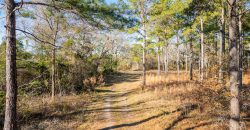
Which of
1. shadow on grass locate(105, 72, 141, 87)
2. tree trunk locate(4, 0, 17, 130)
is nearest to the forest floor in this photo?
tree trunk locate(4, 0, 17, 130)

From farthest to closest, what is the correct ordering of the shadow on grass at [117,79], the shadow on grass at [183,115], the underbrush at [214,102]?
the shadow on grass at [117,79] < the shadow on grass at [183,115] < the underbrush at [214,102]

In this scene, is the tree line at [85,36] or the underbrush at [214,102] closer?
the tree line at [85,36]

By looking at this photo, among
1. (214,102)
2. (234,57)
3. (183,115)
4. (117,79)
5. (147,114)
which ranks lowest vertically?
(147,114)

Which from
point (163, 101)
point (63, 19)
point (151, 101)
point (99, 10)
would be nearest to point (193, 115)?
point (163, 101)

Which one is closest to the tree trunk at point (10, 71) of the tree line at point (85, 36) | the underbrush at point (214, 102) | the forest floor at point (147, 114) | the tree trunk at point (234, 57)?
the tree line at point (85, 36)

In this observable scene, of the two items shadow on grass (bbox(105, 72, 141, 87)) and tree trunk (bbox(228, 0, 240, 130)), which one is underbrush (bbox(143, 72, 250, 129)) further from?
shadow on grass (bbox(105, 72, 141, 87))

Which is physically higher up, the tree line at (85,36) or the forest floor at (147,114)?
the tree line at (85,36)

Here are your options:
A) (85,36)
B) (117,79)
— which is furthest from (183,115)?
(117,79)

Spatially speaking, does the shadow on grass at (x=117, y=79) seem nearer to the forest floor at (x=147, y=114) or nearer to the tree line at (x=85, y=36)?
the tree line at (x=85, y=36)

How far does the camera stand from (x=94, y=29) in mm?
8352

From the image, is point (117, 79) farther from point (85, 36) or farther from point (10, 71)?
point (10, 71)

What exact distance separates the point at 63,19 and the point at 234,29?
5.61 m


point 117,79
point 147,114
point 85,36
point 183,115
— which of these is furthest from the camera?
point 117,79

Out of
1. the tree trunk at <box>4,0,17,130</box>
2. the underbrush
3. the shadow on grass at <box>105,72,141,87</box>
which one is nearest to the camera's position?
the tree trunk at <box>4,0,17,130</box>
